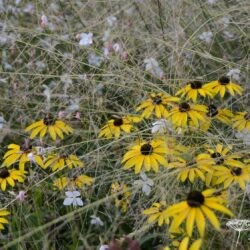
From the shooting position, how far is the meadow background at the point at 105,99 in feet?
4.48

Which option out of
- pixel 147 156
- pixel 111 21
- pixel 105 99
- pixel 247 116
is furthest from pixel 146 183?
pixel 111 21

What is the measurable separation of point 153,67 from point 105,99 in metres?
0.18

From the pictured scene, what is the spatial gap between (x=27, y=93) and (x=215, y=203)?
3.11 feet

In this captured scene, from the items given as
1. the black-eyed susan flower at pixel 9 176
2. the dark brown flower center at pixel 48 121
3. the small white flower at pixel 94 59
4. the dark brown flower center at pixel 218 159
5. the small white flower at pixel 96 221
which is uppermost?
the dark brown flower center at pixel 48 121

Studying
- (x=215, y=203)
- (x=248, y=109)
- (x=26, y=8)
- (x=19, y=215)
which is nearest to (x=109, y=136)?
(x=19, y=215)

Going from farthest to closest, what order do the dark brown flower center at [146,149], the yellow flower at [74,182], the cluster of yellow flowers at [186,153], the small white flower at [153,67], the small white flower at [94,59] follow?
1. the small white flower at [94,59]
2. the small white flower at [153,67]
3. the yellow flower at [74,182]
4. the dark brown flower center at [146,149]
5. the cluster of yellow flowers at [186,153]

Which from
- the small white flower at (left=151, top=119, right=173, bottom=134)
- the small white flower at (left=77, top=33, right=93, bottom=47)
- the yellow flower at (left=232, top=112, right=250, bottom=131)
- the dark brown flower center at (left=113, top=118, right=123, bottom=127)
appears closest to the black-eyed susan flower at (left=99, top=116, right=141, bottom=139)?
the dark brown flower center at (left=113, top=118, right=123, bottom=127)

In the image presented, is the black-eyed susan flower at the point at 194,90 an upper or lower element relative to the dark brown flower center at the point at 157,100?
upper

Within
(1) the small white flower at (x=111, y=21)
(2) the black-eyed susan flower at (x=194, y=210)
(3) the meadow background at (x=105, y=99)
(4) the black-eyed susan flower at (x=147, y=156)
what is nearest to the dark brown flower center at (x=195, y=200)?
(2) the black-eyed susan flower at (x=194, y=210)

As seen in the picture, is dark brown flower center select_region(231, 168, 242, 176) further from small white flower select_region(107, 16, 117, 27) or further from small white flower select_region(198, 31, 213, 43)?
small white flower select_region(107, 16, 117, 27)

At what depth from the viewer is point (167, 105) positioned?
1557mm

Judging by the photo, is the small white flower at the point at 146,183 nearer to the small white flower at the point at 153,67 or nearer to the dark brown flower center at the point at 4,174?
the dark brown flower center at the point at 4,174

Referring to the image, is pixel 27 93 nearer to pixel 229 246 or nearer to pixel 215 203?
pixel 229 246

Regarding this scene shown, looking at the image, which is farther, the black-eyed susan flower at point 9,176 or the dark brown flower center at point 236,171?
the black-eyed susan flower at point 9,176
